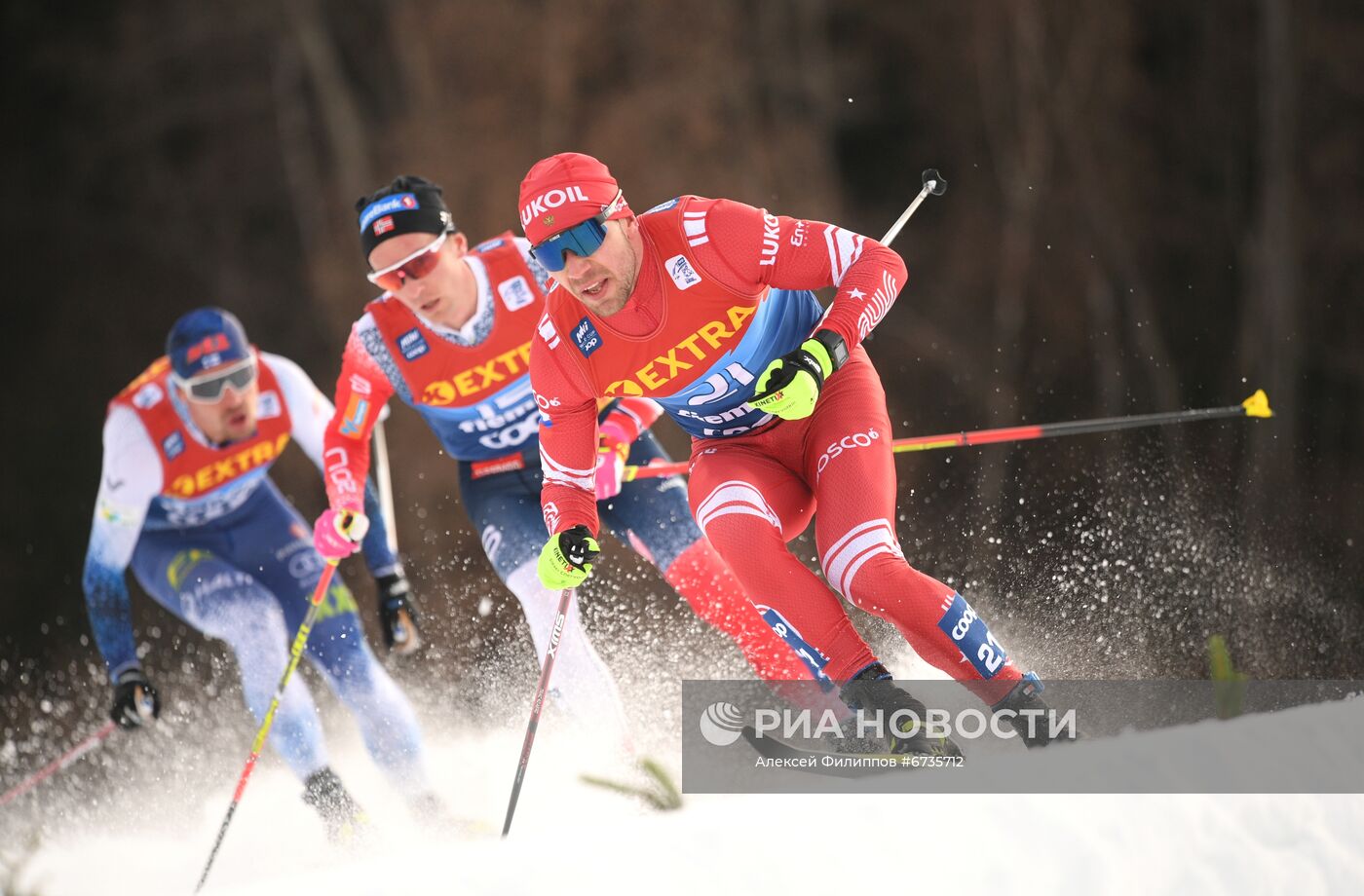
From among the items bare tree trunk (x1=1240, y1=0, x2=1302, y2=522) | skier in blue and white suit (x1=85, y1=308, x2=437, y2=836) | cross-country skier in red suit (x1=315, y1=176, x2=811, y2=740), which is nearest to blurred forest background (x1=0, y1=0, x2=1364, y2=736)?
bare tree trunk (x1=1240, y1=0, x2=1302, y2=522)

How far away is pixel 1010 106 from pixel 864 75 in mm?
1284

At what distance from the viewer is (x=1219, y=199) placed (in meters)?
A: 11.4

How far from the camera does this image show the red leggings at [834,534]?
2.65 metres

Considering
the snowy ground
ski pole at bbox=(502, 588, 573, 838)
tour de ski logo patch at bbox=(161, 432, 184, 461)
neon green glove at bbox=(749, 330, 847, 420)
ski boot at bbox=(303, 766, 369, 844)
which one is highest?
tour de ski logo patch at bbox=(161, 432, 184, 461)

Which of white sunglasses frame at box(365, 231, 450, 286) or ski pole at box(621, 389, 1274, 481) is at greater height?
white sunglasses frame at box(365, 231, 450, 286)

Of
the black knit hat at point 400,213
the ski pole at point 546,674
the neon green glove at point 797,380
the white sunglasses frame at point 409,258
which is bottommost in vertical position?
the ski pole at point 546,674

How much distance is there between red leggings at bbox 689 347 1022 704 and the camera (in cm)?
265

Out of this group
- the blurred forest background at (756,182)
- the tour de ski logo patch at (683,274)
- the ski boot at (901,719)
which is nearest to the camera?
the ski boot at (901,719)

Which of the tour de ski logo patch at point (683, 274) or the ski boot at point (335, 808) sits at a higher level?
the tour de ski logo patch at point (683, 274)

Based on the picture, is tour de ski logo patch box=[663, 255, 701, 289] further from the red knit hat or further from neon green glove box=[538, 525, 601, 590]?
neon green glove box=[538, 525, 601, 590]

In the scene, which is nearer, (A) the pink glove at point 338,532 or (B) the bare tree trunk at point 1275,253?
(A) the pink glove at point 338,532

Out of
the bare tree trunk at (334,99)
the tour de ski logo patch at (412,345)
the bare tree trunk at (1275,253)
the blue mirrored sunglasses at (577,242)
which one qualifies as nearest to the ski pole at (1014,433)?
the tour de ski logo patch at (412,345)

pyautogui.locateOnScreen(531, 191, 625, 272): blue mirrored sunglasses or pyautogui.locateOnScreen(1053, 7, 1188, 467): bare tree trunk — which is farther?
pyautogui.locateOnScreen(1053, 7, 1188, 467): bare tree trunk

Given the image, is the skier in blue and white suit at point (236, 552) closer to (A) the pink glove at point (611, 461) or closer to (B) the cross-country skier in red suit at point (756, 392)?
(A) the pink glove at point (611, 461)
